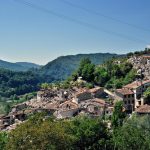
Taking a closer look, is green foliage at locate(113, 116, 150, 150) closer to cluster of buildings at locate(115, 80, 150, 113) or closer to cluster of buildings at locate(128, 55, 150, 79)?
cluster of buildings at locate(115, 80, 150, 113)

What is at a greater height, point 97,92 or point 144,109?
point 97,92

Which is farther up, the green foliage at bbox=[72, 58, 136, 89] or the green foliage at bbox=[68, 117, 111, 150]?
the green foliage at bbox=[72, 58, 136, 89]

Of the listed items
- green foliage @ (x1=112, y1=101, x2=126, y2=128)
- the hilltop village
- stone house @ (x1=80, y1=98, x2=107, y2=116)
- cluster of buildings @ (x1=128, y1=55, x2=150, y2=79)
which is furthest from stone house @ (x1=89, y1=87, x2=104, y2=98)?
green foliage @ (x1=112, y1=101, x2=126, y2=128)

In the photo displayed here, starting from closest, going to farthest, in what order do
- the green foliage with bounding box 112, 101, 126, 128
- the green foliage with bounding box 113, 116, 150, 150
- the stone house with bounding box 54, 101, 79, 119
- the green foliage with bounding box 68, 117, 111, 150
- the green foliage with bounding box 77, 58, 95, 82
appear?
the green foliage with bounding box 113, 116, 150, 150
the green foliage with bounding box 68, 117, 111, 150
the green foliage with bounding box 112, 101, 126, 128
the stone house with bounding box 54, 101, 79, 119
the green foliage with bounding box 77, 58, 95, 82

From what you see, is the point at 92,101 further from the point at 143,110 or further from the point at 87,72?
the point at 87,72

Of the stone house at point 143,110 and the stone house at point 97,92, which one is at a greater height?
the stone house at point 97,92

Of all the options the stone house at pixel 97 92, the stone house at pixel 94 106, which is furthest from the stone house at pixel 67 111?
the stone house at pixel 97 92

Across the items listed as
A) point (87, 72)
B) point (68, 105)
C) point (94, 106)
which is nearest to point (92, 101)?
point (94, 106)

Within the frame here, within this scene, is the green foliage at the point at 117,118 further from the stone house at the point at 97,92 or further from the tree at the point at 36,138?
the stone house at the point at 97,92

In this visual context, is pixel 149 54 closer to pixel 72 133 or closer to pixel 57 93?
pixel 57 93

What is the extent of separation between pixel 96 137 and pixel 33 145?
503 inches

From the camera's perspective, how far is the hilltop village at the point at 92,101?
6756 cm

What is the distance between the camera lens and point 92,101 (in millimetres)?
71938

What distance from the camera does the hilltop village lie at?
67562mm
